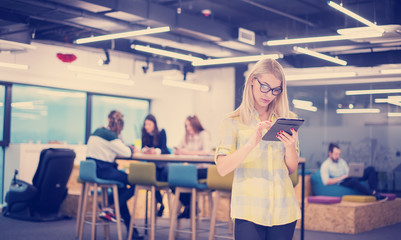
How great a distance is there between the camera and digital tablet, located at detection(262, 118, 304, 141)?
1842 mm

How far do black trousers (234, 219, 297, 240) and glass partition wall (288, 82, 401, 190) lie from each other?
8861mm

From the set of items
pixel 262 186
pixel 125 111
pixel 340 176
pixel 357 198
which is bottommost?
pixel 357 198

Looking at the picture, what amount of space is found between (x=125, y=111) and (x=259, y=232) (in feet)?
34.3

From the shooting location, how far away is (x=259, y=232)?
1.89m

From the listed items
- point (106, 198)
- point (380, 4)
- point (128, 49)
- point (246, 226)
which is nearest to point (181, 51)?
point (128, 49)

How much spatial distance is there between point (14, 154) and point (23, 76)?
58.0 inches

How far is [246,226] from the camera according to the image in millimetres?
1897

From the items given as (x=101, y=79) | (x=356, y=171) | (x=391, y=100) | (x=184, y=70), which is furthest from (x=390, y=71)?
(x=101, y=79)

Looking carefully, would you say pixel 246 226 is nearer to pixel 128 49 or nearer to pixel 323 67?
pixel 128 49

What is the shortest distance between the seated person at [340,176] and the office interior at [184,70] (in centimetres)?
125

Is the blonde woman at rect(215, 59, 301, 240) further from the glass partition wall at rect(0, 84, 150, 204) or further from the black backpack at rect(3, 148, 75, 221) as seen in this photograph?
the glass partition wall at rect(0, 84, 150, 204)

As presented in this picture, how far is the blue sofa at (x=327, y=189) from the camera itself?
7977 millimetres

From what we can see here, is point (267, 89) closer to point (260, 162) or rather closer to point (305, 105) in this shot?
point (260, 162)

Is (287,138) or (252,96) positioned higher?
(252,96)
